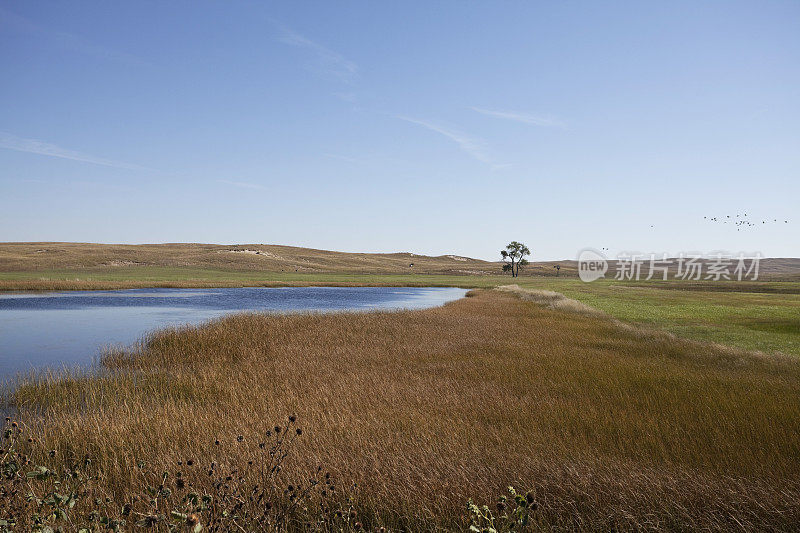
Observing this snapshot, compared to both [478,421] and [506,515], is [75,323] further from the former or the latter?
[506,515]

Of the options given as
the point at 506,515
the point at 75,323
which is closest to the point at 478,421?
the point at 506,515

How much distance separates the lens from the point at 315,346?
18.1 meters

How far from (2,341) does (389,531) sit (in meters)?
25.2

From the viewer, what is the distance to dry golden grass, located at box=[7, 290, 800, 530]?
5719 mm

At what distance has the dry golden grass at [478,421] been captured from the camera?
5.72 meters

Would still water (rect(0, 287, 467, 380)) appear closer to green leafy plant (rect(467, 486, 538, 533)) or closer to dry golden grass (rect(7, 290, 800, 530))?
dry golden grass (rect(7, 290, 800, 530))

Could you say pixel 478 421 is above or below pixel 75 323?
above

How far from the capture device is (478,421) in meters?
8.92

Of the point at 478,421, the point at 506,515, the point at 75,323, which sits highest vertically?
the point at 506,515

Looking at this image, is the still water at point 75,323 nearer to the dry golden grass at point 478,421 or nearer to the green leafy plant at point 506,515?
the dry golden grass at point 478,421

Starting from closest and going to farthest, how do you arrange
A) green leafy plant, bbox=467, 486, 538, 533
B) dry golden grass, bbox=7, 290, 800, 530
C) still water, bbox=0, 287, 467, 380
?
1. green leafy plant, bbox=467, 486, 538, 533
2. dry golden grass, bbox=7, 290, 800, 530
3. still water, bbox=0, 287, 467, 380

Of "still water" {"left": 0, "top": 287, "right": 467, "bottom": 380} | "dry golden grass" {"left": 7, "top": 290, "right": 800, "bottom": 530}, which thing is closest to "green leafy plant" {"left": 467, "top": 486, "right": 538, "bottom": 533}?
"dry golden grass" {"left": 7, "top": 290, "right": 800, "bottom": 530}

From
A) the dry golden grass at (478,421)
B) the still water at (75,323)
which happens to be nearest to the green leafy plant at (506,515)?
the dry golden grass at (478,421)

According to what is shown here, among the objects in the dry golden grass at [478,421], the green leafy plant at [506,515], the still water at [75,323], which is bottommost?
the still water at [75,323]
